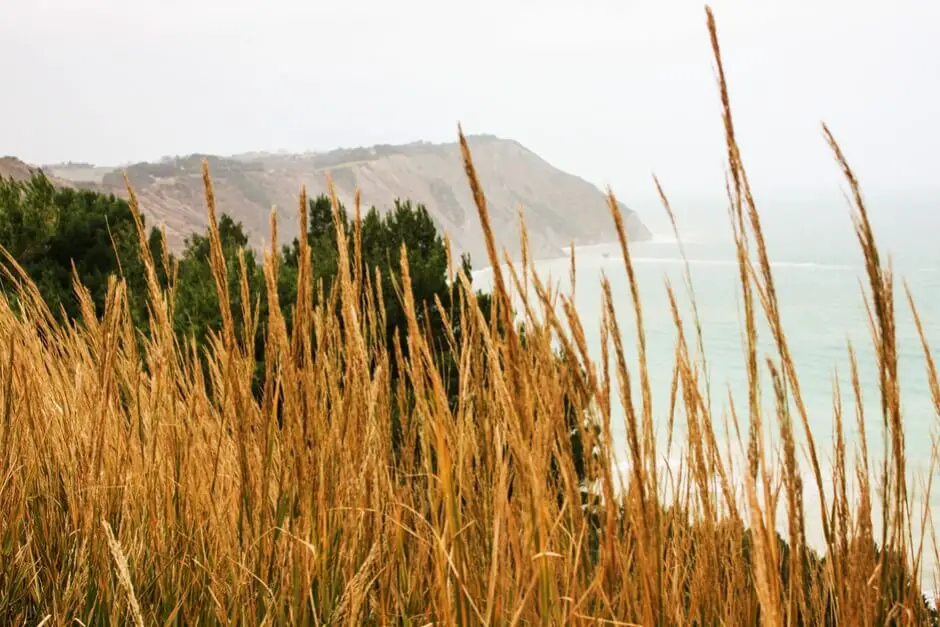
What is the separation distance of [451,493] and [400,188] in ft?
94.5

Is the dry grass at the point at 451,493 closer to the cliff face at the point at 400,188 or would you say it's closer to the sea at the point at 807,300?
the cliff face at the point at 400,188

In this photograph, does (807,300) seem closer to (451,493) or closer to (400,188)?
(400,188)

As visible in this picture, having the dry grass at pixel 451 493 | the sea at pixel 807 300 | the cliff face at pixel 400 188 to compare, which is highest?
the cliff face at pixel 400 188

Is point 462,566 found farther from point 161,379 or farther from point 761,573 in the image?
point 161,379

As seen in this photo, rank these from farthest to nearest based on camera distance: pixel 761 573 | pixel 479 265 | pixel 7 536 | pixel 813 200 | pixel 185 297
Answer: pixel 813 200
pixel 479 265
pixel 185 297
pixel 7 536
pixel 761 573

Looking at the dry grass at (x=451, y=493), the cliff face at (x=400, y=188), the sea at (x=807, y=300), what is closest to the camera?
the dry grass at (x=451, y=493)

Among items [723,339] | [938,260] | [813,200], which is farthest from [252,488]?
[813,200]

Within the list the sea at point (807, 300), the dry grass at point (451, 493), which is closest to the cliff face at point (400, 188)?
the sea at point (807, 300)

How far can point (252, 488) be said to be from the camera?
155 cm

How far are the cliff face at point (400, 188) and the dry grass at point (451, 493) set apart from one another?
16.8 meters

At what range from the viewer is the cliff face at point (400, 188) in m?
21.3

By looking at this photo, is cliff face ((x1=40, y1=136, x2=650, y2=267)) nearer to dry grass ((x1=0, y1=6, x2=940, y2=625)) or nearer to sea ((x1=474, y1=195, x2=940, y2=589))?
Result: sea ((x1=474, y1=195, x2=940, y2=589))

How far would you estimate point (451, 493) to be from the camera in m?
1.17

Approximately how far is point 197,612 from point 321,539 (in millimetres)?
351
